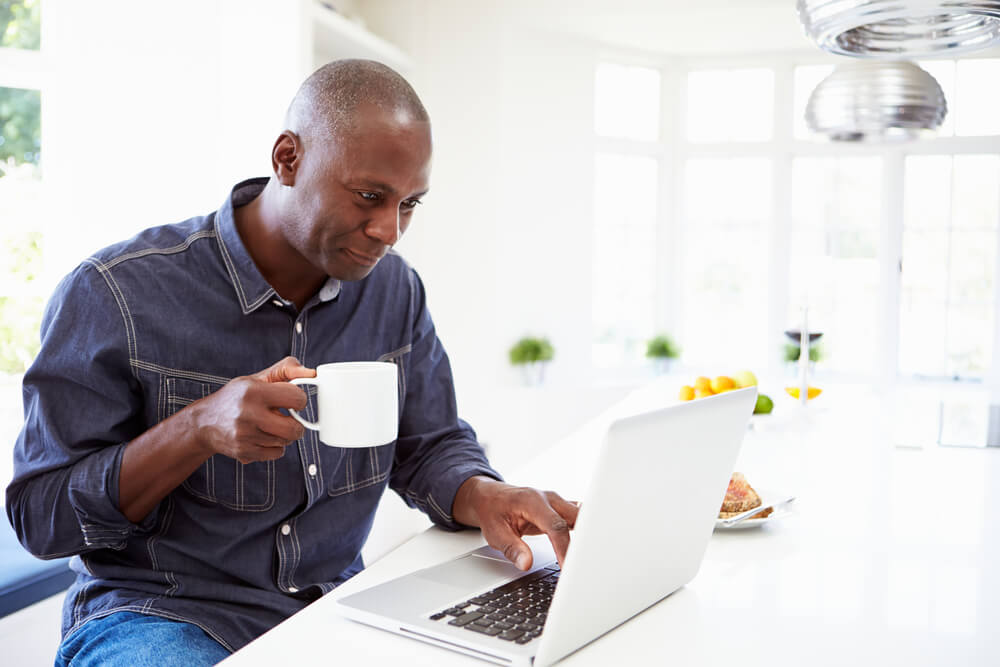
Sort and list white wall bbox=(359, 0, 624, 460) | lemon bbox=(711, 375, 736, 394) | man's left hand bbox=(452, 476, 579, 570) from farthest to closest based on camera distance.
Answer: white wall bbox=(359, 0, 624, 460)
lemon bbox=(711, 375, 736, 394)
man's left hand bbox=(452, 476, 579, 570)

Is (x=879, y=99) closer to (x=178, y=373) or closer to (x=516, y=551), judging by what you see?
(x=516, y=551)

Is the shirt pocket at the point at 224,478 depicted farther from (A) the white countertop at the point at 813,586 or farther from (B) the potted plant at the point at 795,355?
(B) the potted plant at the point at 795,355

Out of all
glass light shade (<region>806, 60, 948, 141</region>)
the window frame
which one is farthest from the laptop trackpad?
the window frame

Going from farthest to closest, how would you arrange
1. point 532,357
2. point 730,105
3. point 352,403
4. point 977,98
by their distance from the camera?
1. point 730,105
2. point 977,98
3. point 532,357
4. point 352,403

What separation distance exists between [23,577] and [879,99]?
2.52 m

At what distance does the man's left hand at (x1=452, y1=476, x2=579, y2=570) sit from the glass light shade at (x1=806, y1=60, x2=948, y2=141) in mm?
1824

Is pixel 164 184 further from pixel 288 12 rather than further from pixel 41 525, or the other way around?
pixel 41 525

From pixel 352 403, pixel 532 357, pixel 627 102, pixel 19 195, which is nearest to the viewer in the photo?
pixel 352 403

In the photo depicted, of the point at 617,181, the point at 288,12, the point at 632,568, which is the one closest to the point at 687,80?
the point at 617,181

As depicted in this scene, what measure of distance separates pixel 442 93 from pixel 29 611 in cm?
327

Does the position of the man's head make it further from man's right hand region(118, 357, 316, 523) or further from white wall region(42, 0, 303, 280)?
white wall region(42, 0, 303, 280)


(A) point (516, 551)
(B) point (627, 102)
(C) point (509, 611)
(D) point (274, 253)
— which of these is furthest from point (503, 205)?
(C) point (509, 611)

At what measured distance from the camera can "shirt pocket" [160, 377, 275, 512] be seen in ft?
4.32

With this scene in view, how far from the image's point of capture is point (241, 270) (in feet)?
4.45
